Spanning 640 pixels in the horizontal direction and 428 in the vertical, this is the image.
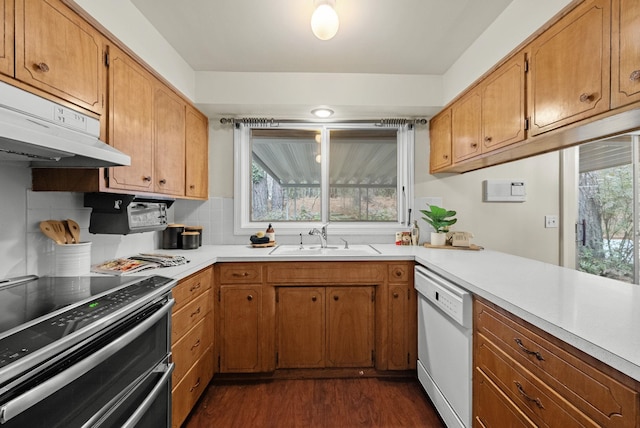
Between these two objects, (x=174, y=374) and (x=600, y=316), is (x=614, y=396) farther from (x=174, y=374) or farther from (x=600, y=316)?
(x=174, y=374)

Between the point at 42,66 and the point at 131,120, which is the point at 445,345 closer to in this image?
the point at 131,120

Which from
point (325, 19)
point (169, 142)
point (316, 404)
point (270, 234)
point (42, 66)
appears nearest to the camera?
point (42, 66)

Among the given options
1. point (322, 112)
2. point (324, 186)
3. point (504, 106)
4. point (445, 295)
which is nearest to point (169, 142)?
point (322, 112)

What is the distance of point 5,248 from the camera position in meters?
1.24

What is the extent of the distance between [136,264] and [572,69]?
7.41 ft

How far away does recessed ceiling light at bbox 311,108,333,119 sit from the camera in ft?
7.95

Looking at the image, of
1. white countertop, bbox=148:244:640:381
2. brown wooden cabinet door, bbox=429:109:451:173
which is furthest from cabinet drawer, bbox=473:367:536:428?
brown wooden cabinet door, bbox=429:109:451:173

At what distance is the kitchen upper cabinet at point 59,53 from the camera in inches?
40.7

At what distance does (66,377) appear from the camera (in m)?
0.77

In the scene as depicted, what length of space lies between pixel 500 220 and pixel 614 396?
218 cm

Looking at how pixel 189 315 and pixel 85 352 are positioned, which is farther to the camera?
pixel 189 315

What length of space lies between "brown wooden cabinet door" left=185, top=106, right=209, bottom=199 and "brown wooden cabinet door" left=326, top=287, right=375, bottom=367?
1354mm

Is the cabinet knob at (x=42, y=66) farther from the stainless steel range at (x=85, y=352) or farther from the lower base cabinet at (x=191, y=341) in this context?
the lower base cabinet at (x=191, y=341)

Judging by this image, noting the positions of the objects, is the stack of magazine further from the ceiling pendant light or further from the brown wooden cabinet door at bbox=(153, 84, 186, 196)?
the ceiling pendant light
